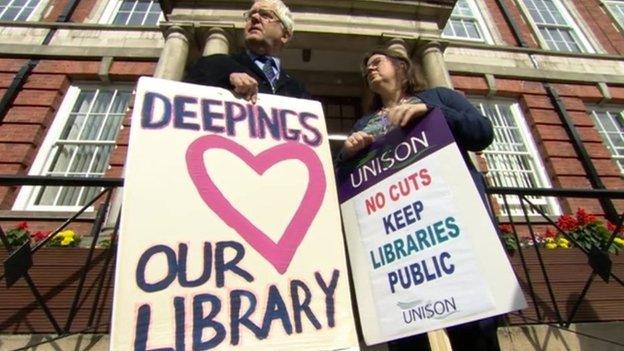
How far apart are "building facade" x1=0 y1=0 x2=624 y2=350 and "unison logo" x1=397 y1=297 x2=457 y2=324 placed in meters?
5.52

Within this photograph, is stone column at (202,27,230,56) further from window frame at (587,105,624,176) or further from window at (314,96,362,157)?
window frame at (587,105,624,176)

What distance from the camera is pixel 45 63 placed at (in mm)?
8758

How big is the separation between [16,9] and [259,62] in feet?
38.2

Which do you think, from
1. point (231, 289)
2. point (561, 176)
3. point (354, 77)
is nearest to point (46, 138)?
point (354, 77)

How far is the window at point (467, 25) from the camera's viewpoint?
1085 centimetres

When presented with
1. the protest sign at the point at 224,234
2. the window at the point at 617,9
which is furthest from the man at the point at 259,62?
the window at the point at 617,9

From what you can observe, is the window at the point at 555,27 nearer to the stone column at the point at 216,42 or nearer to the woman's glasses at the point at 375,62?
the stone column at the point at 216,42

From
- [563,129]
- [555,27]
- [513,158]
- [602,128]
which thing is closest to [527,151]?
[513,158]

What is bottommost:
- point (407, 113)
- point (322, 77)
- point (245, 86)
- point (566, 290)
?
point (566, 290)

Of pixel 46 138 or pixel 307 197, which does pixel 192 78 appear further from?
pixel 46 138

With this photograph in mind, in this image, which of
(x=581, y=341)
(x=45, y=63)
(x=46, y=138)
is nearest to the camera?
(x=581, y=341)

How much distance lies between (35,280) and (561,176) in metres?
9.64

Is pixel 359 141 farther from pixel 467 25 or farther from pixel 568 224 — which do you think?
pixel 467 25

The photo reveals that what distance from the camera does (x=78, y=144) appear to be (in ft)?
25.6
